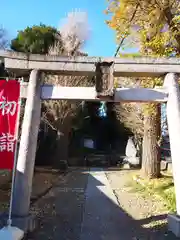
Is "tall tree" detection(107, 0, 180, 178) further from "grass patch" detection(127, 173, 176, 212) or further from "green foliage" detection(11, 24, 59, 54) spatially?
"green foliage" detection(11, 24, 59, 54)

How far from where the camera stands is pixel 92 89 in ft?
17.4

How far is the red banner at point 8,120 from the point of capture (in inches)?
177

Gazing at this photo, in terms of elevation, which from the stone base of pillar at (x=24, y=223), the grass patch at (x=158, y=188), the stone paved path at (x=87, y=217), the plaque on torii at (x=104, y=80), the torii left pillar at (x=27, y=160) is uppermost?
the plaque on torii at (x=104, y=80)

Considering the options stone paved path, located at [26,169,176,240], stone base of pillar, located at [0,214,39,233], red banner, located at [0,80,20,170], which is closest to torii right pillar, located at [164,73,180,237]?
stone paved path, located at [26,169,176,240]

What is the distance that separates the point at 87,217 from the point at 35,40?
14367mm

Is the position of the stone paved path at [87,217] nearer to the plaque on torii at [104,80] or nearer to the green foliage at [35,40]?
the plaque on torii at [104,80]

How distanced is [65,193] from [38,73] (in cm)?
528

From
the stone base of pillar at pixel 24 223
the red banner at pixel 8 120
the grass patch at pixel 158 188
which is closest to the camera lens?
the red banner at pixel 8 120

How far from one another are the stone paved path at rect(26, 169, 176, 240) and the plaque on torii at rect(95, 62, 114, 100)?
315cm

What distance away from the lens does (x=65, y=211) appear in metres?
6.52

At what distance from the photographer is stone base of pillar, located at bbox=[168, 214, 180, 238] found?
470 centimetres

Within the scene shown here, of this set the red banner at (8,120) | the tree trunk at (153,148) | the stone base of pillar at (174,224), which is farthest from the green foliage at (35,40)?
the stone base of pillar at (174,224)

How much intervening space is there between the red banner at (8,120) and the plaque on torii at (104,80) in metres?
1.82

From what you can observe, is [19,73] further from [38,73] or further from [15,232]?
[15,232]
